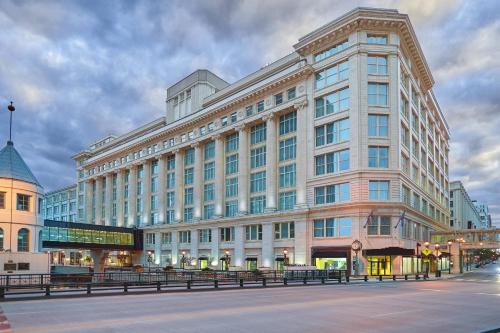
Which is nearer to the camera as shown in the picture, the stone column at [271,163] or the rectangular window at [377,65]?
the rectangular window at [377,65]

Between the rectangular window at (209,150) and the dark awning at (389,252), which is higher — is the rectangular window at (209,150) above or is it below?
above

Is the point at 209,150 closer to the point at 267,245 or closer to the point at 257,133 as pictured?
the point at 257,133

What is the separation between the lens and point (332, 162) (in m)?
65.1

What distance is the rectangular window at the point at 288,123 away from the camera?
239 feet

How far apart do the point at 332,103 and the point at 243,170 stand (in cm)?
2130

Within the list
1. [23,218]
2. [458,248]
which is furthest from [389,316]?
[458,248]

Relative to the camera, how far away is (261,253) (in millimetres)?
73500

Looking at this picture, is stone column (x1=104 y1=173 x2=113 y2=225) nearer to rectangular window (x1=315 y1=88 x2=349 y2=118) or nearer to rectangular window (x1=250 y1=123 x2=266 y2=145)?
rectangular window (x1=250 y1=123 x2=266 y2=145)

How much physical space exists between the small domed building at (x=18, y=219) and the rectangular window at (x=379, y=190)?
131 ft

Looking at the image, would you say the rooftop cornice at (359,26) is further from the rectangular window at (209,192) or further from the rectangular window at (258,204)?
the rectangular window at (209,192)

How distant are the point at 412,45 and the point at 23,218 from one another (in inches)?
2267

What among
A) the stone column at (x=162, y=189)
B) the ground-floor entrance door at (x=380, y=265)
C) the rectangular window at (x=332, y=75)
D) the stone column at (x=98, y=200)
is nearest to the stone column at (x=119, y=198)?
the stone column at (x=98, y=200)

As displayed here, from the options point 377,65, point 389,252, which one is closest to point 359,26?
point 377,65

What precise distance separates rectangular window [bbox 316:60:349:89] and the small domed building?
1642 inches
